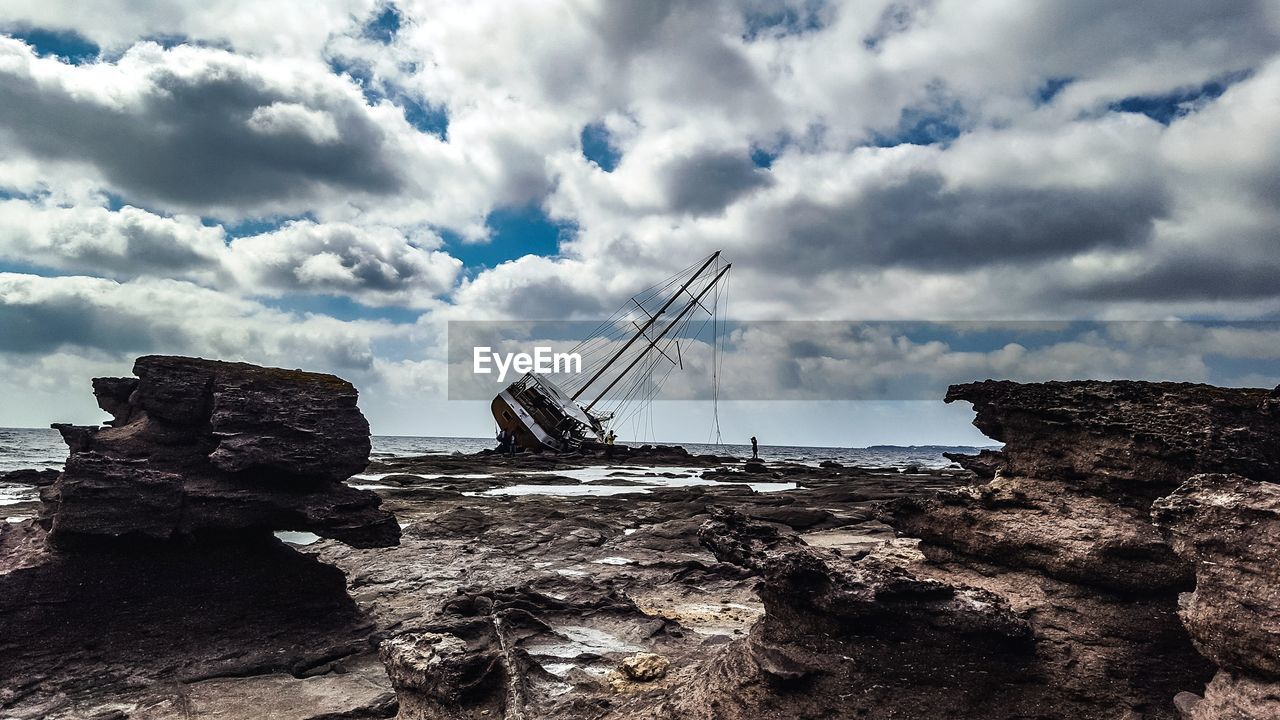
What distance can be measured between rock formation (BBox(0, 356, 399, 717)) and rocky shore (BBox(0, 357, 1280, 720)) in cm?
4

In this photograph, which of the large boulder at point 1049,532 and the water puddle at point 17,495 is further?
the water puddle at point 17,495

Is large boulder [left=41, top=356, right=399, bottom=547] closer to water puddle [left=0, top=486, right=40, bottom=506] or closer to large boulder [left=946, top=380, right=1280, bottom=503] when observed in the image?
large boulder [left=946, top=380, right=1280, bottom=503]

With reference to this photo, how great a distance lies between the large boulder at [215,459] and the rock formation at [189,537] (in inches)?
A: 0.8

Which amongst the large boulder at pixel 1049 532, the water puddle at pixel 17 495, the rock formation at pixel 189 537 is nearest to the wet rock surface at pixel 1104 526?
the large boulder at pixel 1049 532

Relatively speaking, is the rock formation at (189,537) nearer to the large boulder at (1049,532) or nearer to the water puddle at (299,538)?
the water puddle at (299,538)

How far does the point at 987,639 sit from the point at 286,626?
933 cm

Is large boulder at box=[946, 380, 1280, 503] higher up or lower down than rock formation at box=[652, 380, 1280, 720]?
higher up

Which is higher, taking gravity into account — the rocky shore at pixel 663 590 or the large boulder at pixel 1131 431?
the large boulder at pixel 1131 431

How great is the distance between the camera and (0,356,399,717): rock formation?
28.4 ft

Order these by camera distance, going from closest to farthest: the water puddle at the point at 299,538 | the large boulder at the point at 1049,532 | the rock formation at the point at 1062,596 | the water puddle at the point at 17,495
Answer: the rock formation at the point at 1062,596 < the large boulder at the point at 1049,532 < the water puddle at the point at 299,538 < the water puddle at the point at 17,495

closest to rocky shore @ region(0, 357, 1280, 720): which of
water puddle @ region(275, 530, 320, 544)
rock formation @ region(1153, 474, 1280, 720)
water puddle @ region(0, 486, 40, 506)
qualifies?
rock formation @ region(1153, 474, 1280, 720)

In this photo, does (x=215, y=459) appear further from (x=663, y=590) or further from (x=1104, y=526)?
(x=1104, y=526)

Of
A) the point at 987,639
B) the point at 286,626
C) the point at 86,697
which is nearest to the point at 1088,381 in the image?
the point at 987,639

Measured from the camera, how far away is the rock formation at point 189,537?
8648mm
